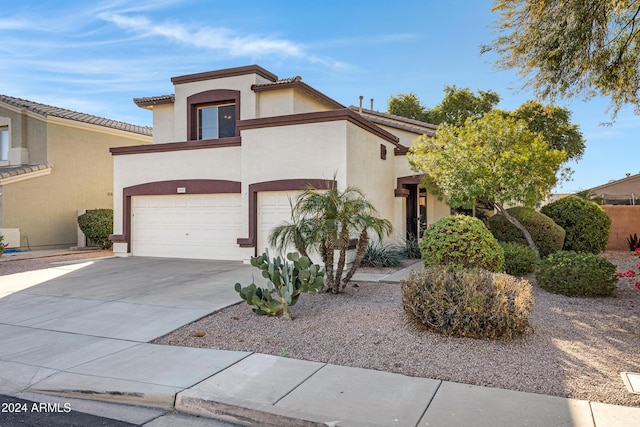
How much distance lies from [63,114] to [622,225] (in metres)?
25.3

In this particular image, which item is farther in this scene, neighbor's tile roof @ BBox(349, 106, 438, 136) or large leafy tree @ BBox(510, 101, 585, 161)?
large leafy tree @ BBox(510, 101, 585, 161)

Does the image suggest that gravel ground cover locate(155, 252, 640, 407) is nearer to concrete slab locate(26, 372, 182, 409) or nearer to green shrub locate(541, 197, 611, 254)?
concrete slab locate(26, 372, 182, 409)

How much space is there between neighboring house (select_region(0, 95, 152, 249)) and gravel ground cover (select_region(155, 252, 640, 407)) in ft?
52.2

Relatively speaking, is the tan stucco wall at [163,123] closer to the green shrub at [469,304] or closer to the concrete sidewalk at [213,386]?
the concrete sidewalk at [213,386]

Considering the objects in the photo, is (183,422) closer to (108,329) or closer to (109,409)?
(109,409)

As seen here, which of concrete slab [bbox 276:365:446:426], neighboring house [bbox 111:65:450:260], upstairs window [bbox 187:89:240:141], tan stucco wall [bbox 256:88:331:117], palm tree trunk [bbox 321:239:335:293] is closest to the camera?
concrete slab [bbox 276:365:446:426]

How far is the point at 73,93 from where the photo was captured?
67.5 ft

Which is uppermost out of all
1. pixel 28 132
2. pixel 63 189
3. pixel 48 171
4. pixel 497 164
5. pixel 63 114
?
pixel 63 114

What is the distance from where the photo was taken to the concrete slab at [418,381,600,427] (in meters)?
4.12

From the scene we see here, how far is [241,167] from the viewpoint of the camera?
49.2ft

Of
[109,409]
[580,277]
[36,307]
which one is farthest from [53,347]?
[580,277]

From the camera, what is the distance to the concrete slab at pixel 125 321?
723 cm

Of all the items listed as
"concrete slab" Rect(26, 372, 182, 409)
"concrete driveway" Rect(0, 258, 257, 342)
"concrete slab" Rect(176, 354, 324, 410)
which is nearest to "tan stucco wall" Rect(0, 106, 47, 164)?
"concrete driveway" Rect(0, 258, 257, 342)

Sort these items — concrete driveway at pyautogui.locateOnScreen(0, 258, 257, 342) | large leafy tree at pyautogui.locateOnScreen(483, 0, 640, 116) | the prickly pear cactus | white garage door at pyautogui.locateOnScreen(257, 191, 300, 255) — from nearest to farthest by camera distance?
the prickly pear cactus, concrete driveway at pyautogui.locateOnScreen(0, 258, 257, 342), large leafy tree at pyautogui.locateOnScreen(483, 0, 640, 116), white garage door at pyautogui.locateOnScreen(257, 191, 300, 255)
